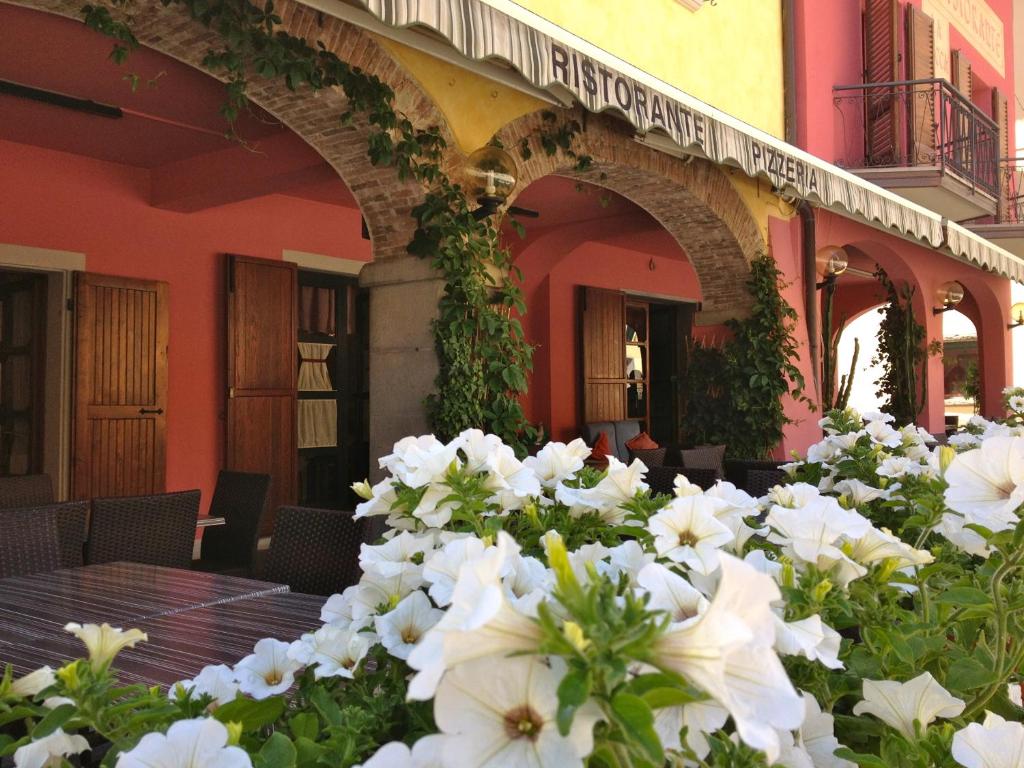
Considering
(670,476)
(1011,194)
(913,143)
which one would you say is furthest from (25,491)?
(1011,194)

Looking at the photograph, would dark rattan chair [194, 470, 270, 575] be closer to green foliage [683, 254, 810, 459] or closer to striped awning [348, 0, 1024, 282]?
striped awning [348, 0, 1024, 282]

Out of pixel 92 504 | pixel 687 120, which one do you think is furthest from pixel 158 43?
pixel 687 120

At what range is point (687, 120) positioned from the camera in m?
5.08

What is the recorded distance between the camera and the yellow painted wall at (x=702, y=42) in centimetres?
576

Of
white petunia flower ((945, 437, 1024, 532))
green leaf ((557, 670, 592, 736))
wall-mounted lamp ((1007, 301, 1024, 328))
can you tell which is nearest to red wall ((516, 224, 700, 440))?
wall-mounted lamp ((1007, 301, 1024, 328))

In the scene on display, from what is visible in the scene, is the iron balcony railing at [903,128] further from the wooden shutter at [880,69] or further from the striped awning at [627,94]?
the striped awning at [627,94]

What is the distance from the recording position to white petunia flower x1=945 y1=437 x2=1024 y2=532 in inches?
34.1

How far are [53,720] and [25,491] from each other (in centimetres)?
433

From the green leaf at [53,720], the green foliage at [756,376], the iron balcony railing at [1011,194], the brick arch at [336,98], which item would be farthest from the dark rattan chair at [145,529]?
the iron balcony railing at [1011,194]

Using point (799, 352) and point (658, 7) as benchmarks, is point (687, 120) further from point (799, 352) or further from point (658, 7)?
point (799, 352)

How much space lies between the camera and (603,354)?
10.3 metres

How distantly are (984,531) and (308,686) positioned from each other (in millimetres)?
693

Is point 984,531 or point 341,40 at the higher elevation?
point 341,40

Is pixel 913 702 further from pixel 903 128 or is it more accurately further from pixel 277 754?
pixel 903 128
